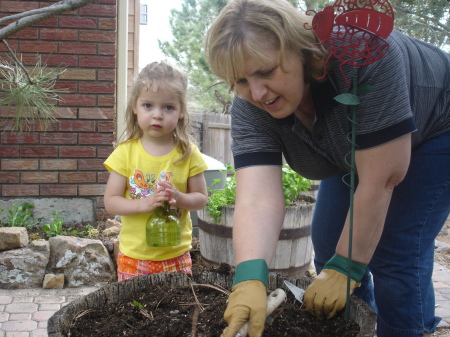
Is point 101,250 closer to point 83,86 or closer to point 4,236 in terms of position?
point 4,236

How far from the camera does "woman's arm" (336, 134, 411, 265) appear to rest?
4.23 feet

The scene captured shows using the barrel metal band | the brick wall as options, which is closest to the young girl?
the barrel metal band

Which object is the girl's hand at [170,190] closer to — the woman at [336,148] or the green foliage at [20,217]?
the woman at [336,148]

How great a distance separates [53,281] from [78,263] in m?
0.19

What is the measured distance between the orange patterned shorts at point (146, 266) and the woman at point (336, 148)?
2.50 feet

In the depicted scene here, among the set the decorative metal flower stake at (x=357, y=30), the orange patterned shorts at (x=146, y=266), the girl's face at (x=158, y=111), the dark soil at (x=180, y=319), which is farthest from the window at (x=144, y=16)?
the decorative metal flower stake at (x=357, y=30)

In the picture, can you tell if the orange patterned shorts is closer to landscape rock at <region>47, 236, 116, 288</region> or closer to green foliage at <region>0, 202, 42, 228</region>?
landscape rock at <region>47, 236, 116, 288</region>

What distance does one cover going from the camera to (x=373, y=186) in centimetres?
131

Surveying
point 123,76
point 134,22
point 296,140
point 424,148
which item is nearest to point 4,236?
point 123,76

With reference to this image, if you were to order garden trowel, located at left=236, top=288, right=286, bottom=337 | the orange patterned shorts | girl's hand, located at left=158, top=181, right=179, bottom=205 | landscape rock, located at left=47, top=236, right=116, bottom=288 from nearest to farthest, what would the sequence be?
garden trowel, located at left=236, top=288, right=286, bottom=337 → girl's hand, located at left=158, top=181, right=179, bottom=205 → the orange patterned shorts → landscape rock, located at left=47, top=236, right=116, bottom=288

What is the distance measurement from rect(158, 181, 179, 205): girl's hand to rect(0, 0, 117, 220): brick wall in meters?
1.96

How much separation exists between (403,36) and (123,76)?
2880 millimetres

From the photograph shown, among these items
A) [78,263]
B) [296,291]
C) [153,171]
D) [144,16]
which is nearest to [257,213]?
[296,291]

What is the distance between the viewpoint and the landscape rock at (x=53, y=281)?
3.15 meters
